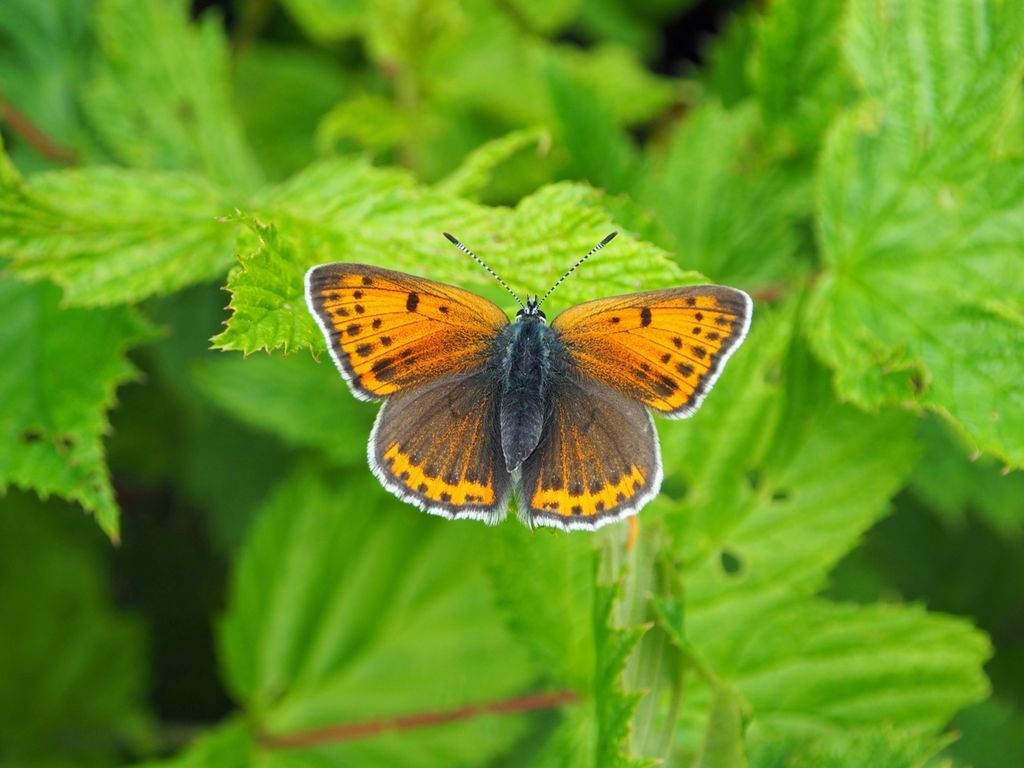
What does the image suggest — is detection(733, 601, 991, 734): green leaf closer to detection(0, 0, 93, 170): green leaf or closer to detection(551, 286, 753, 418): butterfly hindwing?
detection(551, 286, 753, 418): butterfly hindwing

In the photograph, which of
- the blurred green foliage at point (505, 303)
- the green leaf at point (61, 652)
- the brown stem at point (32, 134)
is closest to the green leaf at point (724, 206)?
the blurred green foliage at point (505, 303)

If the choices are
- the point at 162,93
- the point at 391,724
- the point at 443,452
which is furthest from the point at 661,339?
the point at 162,93

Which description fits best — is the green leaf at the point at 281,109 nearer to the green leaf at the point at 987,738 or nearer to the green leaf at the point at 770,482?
the green leaf at the point at 770,482

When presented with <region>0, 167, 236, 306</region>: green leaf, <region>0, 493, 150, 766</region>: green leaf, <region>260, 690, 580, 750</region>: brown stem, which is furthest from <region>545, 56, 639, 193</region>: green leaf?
<region>0, 493, 150, 766</region>: green leaf

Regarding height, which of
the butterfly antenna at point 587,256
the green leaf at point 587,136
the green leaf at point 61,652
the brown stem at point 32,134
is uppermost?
the butterfly antenna at point 587,256

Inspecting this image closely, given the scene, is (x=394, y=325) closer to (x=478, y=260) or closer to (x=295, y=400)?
A: (x=478, y=260)

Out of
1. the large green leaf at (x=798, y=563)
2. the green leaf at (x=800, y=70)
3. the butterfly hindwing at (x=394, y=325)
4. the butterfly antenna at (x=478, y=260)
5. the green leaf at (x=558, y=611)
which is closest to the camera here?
the butterfly hindwing at (x=394, y=325)

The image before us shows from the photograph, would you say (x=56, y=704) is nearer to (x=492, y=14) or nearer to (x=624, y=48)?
(x=492, y=14)

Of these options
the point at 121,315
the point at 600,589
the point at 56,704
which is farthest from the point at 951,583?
the point at 56,704
